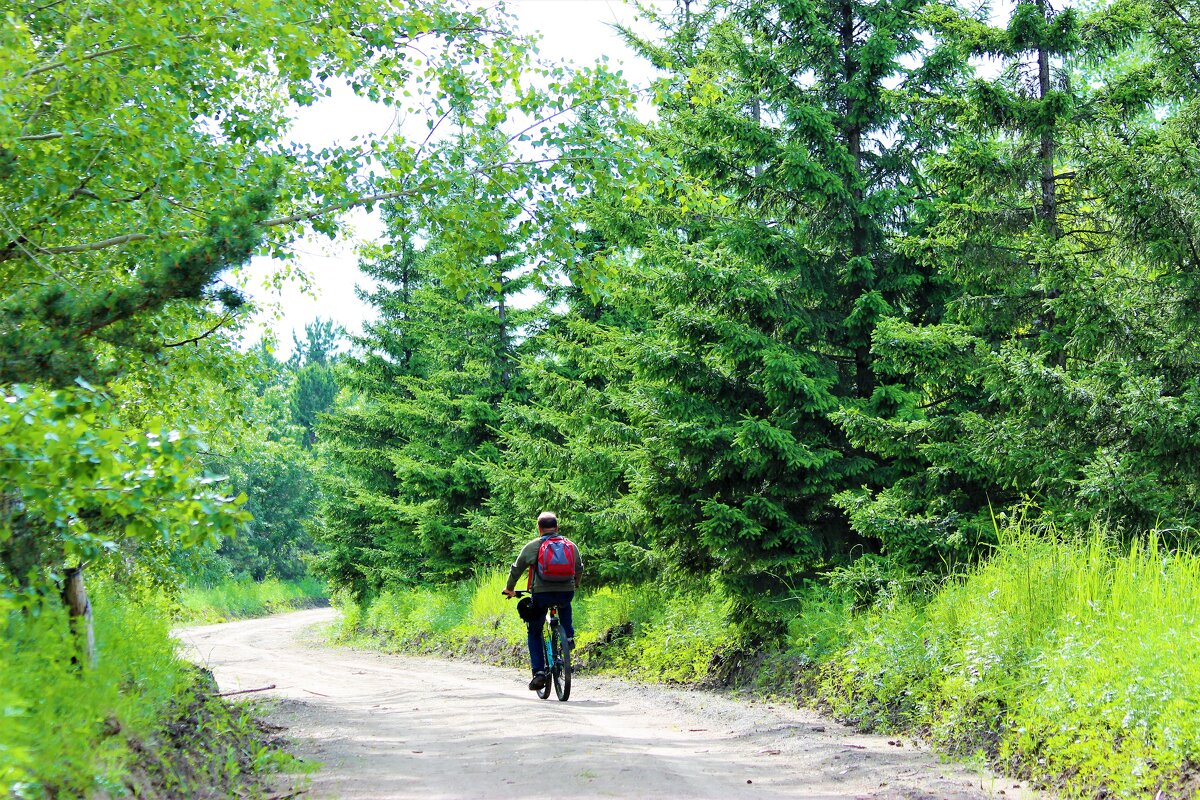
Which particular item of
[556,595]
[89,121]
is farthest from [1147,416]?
[89,121]

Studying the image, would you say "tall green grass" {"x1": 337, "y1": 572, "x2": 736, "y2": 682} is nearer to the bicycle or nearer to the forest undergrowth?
the forest undergrowth

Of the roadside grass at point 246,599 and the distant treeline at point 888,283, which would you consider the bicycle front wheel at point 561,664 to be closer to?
the distant treeline at point 888,283

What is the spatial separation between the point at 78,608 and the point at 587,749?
3855mm

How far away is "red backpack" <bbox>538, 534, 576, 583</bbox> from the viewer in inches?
476

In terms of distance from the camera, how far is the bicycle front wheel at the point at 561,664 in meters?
11.9

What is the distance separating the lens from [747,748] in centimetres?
871

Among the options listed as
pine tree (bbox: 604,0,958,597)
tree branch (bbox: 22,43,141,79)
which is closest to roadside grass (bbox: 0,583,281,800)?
tree branch (bbox: 22,43,141,79)

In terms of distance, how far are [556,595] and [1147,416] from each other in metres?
6.64

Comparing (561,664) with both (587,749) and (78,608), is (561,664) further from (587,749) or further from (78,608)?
(78,608)

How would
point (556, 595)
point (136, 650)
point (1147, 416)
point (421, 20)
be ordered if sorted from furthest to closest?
point (556, 595) → point (421, 20) → point (1147, 416) → point (136, 650)

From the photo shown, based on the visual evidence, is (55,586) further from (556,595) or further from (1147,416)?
(1147,416)

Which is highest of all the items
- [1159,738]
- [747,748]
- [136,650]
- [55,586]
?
[55,586]

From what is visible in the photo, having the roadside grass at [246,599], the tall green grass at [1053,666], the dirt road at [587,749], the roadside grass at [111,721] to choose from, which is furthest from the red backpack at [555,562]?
the roadside grass at [246,599]

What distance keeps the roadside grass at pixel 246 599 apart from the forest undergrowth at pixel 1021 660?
3651 cm
